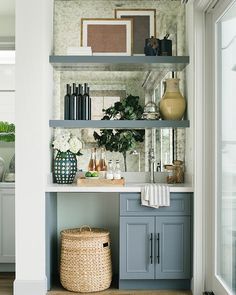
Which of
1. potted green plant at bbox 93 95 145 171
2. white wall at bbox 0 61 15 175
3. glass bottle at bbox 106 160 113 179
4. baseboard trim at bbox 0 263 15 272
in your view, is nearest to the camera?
glass bottle at bbox 106 160 113 179

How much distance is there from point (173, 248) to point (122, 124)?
1.21 meters

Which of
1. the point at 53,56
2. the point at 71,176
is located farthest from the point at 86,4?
the point at 71,176

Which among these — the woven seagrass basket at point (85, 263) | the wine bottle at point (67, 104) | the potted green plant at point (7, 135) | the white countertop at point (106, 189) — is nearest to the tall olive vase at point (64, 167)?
the white countertop at point (106, 189)

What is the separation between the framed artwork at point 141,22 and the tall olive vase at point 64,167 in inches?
51.3

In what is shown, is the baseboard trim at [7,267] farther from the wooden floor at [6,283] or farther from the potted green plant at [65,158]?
the potted green plant at [65,158]

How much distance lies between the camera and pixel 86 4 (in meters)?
4.65

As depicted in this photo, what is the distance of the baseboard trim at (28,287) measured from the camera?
12.8ft

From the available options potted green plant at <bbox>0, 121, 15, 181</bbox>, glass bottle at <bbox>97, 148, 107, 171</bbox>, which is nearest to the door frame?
glass bottle at <bbox>97, 148, 107, 171</bbox>

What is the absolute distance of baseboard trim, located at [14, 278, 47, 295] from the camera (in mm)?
3898

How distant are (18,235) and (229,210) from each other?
70.8 inches

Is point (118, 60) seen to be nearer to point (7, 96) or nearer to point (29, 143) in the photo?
point (29, 143)

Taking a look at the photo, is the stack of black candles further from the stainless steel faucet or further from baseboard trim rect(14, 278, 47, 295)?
baseboard trim rect(14, 278, 47, 295)

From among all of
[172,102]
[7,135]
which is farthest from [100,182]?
[7,135]

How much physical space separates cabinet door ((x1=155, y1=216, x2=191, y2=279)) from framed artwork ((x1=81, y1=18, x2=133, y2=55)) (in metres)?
1.75
